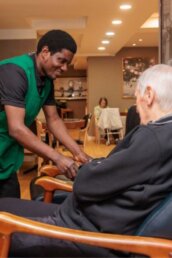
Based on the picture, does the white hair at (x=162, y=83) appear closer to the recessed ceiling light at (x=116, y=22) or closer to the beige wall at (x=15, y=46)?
the recessed ceiling light at (x=116, y=22)

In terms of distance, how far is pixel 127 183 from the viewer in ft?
3.88

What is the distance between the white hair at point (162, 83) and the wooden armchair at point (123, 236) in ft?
0.99

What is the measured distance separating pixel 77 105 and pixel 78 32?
8.53m

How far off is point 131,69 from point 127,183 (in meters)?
9.91

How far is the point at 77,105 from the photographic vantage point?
15453 millimetres

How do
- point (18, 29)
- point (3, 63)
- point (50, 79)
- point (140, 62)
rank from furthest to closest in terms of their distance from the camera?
point (140, 62)
point (18, 29)
point (50, 79)
point (3, 63)

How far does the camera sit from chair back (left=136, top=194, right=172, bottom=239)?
1.15 m

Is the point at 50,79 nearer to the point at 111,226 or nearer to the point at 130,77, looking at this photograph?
the point at 111,226

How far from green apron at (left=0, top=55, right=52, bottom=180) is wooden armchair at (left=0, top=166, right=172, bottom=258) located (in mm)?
718

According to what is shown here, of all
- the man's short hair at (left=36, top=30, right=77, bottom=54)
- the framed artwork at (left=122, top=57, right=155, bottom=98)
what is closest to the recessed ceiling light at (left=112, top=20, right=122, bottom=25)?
the man's short hair at (left=36, top=30, right=77, bottom=54)

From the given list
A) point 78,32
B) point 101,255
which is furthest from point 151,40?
point 101,255

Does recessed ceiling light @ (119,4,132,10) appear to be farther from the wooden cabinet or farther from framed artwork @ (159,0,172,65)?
the wooden cabinet

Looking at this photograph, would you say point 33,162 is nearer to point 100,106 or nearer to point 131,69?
point 100,106

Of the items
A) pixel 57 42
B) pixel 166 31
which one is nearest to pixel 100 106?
pixel 166 31
